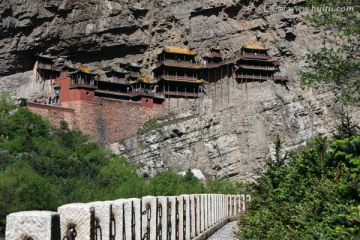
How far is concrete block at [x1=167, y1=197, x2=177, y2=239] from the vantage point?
750cm

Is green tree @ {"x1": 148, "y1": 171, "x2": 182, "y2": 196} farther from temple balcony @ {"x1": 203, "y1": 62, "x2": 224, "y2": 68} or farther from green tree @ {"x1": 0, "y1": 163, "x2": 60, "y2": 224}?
temple balcony @ {"x1": 203, "y1": 62, "x2": 224, "y2": 68}

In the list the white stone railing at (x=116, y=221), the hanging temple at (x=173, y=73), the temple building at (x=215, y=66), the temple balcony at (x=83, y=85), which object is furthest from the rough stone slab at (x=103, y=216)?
the temple building at (x=215, y=66)

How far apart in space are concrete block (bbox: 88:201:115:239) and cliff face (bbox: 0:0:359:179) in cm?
3397

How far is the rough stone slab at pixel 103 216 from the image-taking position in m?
3.99

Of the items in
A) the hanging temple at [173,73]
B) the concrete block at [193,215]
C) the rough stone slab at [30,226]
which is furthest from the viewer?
the hanging temple at [173,73]

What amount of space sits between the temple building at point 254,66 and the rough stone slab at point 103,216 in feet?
130

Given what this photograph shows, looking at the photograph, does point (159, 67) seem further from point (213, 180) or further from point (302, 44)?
point (302, 44)

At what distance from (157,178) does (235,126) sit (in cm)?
1009

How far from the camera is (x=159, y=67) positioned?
42750 millimetres

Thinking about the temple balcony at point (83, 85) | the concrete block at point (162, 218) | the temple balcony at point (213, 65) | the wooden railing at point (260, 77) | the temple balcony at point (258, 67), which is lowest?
the concrete block at point (162, 218)

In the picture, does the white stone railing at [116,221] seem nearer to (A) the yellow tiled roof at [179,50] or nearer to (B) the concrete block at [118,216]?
→ (B) the concrete block at [118,216]

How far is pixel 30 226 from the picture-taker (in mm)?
2850

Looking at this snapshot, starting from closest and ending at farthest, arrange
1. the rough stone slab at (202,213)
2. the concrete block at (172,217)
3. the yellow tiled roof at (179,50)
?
the concrete block at (172,217), the rough stone slab at (202,213), the yellow tiled roof at (179,50)

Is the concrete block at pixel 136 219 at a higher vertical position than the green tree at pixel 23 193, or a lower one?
higher
